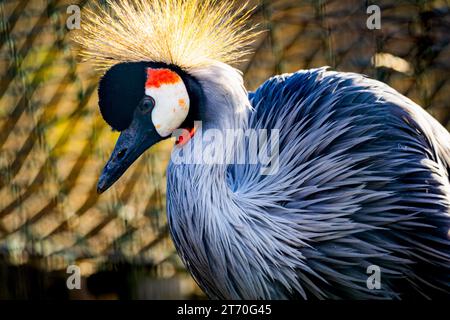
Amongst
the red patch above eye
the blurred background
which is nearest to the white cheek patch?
the red patch above eye

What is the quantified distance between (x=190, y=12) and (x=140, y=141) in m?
0.34

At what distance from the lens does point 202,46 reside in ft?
6.01

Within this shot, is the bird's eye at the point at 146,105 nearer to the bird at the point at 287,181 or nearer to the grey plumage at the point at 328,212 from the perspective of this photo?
the bird at the point at 287,181

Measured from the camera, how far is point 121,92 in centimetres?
179

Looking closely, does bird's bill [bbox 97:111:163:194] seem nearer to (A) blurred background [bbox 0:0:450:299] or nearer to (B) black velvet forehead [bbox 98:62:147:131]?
(B) black velvet forehead [bbox 98:62:147:131]

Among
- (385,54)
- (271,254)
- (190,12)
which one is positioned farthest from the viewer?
(385,54)

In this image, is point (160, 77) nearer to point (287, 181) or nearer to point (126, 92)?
point (126, 92)

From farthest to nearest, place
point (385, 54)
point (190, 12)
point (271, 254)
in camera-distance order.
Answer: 1. point (385, 54)
2. point (190, 12)
3. point (271, 254)

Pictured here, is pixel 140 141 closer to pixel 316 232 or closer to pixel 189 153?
pixel 189 153

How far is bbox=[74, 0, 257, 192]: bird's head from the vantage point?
5.81 feet

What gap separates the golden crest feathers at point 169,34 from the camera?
5.99 feet

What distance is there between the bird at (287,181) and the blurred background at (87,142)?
0.76 metres

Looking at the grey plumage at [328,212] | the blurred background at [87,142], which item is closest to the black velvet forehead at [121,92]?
the grey plumage at [328,212]

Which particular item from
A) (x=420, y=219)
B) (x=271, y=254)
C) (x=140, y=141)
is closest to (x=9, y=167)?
(x=140, y=141)
